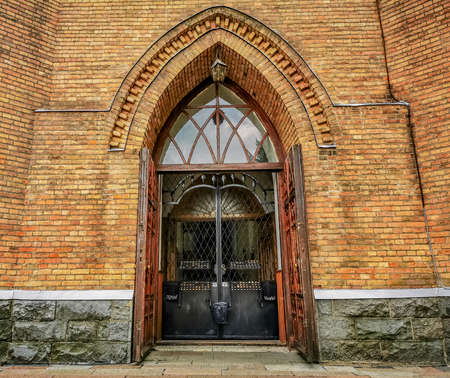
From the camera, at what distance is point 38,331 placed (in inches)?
165

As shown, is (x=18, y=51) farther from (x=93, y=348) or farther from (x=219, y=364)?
(x=219, y=364)

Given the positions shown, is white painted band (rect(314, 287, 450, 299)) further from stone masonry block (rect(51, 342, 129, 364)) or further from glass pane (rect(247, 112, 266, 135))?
glass pane (rect(247, 112, 266, 135))

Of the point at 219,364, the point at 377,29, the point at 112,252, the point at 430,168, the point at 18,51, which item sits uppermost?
the point at 377,29

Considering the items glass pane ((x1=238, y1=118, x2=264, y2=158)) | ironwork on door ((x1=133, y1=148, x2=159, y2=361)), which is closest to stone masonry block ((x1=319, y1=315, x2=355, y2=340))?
ironwork on door ((x1=133, y1=148, x2=159, y2=361))

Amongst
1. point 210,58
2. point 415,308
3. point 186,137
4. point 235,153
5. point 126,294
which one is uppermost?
point 210,58

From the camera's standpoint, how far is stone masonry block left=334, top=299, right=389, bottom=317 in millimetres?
4191

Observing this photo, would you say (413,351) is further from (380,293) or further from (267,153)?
(267,153)

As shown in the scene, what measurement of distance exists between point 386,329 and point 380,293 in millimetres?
434

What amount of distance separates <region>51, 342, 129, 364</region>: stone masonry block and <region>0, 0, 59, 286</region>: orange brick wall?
1.09m

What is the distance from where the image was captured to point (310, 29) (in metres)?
5.23

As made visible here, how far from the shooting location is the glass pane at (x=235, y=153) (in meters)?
5.61

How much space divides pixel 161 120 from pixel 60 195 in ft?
6.41

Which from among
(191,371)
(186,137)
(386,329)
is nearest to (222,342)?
(191,371)

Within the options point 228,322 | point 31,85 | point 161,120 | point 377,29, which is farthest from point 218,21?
point 228,322
